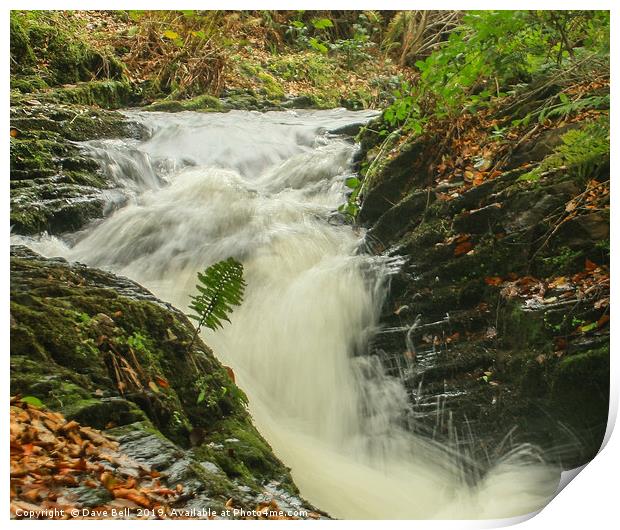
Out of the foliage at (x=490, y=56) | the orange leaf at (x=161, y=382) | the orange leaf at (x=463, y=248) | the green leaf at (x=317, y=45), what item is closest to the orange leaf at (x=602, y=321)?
the orange leaf at (x=463, y=248)

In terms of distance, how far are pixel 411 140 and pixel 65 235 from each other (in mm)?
1811

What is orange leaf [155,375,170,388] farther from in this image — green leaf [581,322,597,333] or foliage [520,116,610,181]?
foliage [520,116,610,181]

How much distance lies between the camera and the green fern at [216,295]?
264 centimetres

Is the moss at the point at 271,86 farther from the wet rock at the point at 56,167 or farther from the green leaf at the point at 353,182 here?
the wet rock at the point at 56,167

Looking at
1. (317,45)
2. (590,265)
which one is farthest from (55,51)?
(590,265)

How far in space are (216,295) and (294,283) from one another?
48 centimetres

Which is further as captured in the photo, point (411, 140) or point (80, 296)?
point (411, 140)

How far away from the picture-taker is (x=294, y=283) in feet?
9.80

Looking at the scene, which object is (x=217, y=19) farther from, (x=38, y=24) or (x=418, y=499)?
(x=418, y=499)

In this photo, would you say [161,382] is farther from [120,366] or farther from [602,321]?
[602,321]

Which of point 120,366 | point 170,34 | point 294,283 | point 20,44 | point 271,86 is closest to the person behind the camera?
point 120,366

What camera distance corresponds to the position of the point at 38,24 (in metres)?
2.80

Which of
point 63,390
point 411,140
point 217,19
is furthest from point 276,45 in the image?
point 63,390
